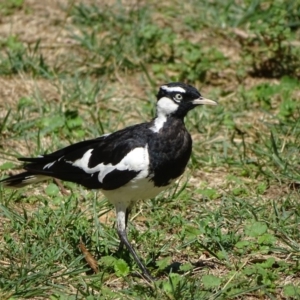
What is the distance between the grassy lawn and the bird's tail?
19cm

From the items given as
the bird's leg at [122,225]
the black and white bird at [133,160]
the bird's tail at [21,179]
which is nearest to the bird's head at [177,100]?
the black and white bird at [133,160]

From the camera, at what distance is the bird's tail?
5395 mm

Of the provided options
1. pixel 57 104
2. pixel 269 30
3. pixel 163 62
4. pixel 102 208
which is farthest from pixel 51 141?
pixel 269 30

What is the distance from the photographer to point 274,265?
5.07m

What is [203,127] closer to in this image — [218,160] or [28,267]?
[218,160]

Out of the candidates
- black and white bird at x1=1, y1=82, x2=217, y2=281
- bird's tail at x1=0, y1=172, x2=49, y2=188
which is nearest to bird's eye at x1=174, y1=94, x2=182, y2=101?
black and white bird at x1=1, y1=82, x2=217, y2=281

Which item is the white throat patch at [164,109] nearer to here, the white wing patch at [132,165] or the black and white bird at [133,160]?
the black and white bird at [133,160]

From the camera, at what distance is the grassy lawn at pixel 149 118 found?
16.0 feet

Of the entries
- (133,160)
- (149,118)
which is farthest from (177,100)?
(149,118)

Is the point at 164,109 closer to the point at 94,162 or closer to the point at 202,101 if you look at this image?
the point at 202,101

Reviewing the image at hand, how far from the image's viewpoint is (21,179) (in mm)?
5414

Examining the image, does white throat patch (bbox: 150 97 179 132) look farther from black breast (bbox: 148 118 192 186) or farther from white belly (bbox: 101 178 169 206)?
white belly (bbox: 101 178 169 206)

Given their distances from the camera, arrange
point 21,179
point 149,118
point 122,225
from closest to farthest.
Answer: point 122,225, point 21,179, point 149,118

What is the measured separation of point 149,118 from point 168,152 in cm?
224
